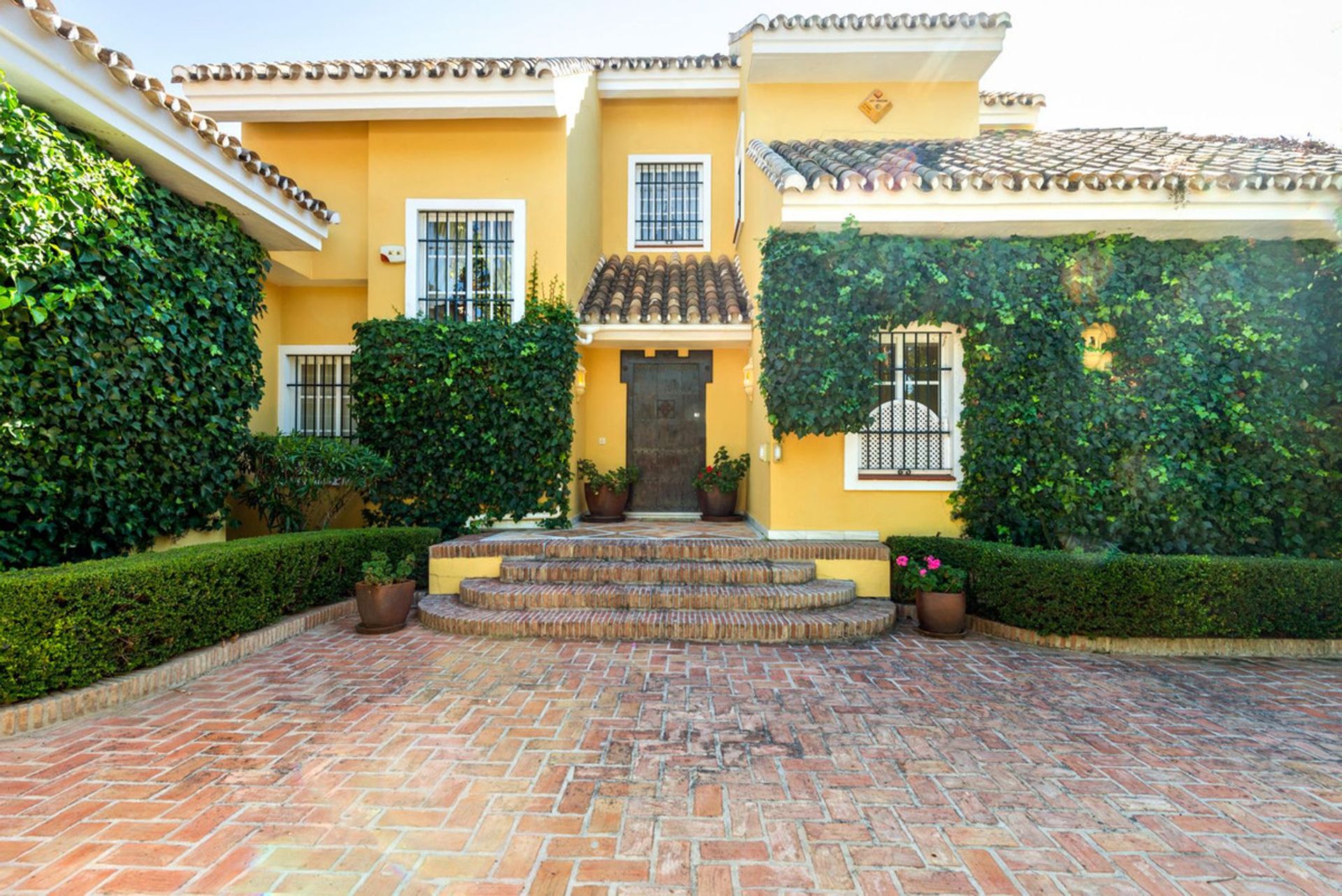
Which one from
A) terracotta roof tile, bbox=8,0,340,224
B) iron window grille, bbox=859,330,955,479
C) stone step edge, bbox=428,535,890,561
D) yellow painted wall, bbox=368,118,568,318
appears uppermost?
yellow painted wall, bbox=368,118,568,318

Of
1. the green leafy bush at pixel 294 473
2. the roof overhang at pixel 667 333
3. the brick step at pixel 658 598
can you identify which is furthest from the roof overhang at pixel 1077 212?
the green leafy bush at pixel 294 473

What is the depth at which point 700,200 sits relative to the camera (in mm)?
11148

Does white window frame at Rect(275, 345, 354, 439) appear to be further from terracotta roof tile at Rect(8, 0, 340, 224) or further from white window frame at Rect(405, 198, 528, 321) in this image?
terracotta roof tile at Rect(8, 0, 340, 224)

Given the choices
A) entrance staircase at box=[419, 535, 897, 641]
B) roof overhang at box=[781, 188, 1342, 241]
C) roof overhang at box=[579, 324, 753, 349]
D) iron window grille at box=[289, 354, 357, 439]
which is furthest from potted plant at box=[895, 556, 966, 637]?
iron window grille at box=[289, 354, 357, 439]

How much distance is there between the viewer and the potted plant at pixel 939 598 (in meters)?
5.95

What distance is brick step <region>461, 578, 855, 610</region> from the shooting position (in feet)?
20.0

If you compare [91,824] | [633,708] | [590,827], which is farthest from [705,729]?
[91,824]

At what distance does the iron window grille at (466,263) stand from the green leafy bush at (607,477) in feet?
8.14

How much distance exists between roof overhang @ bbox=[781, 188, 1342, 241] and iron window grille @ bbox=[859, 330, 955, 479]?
4.32 feet

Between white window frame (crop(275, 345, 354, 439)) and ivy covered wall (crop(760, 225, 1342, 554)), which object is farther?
white window frame (crop(275, 345, 354, 439))

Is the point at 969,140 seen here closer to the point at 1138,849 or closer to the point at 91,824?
the point at 1138,849

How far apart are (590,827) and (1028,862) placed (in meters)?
1.90

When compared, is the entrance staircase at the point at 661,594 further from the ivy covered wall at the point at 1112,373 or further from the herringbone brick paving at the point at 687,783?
the ivy covered wall at the point at 1112,373

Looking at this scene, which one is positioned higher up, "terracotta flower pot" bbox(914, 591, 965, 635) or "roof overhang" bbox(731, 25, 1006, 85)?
"roof overhang" bbox(731, 25, 1006, 85)
